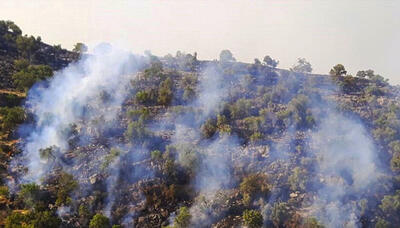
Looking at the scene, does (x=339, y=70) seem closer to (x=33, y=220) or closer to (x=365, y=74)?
(x=365, y=74)

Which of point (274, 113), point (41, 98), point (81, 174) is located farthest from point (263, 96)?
point (41, 98)

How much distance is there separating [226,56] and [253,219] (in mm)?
32704

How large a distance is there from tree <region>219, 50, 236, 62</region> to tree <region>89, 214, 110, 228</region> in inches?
1286

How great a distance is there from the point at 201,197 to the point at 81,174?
8904mm

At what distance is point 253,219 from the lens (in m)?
23.0

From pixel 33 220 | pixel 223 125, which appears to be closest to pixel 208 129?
pixel 223 125

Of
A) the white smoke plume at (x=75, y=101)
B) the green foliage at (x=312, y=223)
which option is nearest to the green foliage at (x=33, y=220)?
the white smoke plume at (x=75, y=101)

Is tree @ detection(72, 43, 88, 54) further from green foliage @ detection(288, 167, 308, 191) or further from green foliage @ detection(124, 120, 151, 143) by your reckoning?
green foliage @ detection(288, 167, 308, 191)

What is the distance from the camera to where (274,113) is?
34969 millimetres

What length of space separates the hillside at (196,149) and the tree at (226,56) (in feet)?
25.3

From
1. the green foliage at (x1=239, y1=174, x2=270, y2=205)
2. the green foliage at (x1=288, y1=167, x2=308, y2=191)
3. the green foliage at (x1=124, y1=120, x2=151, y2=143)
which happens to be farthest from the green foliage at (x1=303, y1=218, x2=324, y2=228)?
the green foliage at (x1=124, y1=120, x2=151, y2=143)

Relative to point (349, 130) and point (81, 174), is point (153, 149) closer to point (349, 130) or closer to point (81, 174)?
point (81, 174)

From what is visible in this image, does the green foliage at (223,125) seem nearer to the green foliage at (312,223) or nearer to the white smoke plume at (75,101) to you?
the white smoke plume at (75,101)

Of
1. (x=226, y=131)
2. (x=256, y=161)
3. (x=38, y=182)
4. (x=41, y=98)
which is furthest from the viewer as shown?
(x=41, y=98)
